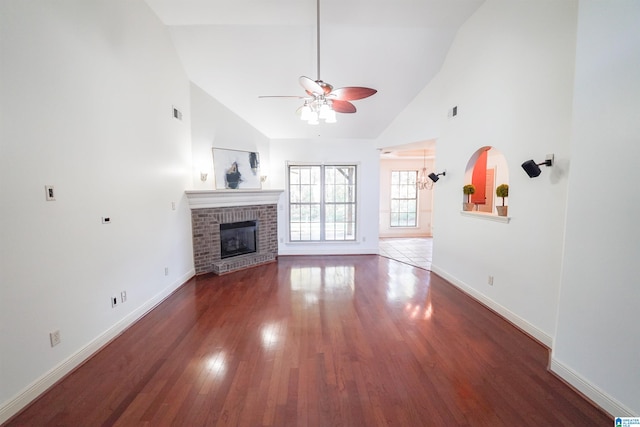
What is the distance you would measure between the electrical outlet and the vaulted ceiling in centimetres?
342

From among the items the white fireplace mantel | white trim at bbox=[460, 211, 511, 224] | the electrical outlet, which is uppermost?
the white fireplace mantel

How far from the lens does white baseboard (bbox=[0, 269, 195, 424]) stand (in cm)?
160

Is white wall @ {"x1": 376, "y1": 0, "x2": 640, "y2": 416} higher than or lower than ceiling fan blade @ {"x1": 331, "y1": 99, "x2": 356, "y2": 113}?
lower

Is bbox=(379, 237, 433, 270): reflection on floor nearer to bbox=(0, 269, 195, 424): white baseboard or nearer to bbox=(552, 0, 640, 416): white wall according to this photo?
bbox=(552, 0, 640, 416): white wall

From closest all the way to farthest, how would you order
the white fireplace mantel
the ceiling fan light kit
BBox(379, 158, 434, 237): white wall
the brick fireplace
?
the ceiling fan light kit → the white fireplace mantel → the brick fireplace → BBox(379, 158, 434, 237): white wall

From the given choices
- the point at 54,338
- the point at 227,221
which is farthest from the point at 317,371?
the point at 227,221

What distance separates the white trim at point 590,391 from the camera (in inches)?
61.2

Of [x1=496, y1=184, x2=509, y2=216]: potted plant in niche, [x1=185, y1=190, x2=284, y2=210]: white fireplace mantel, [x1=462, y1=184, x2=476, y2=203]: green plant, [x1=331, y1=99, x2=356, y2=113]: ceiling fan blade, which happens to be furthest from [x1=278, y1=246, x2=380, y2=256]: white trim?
[x1=331, y1=99, x2=356, y2=113]: ceiling fan blade

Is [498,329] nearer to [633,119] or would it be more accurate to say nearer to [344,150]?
[633,119]

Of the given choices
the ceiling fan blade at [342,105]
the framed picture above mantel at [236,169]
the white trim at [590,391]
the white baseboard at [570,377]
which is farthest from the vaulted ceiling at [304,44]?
the white trim at [590,391]

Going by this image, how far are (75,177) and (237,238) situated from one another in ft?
10.4

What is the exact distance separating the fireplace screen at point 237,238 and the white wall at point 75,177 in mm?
1550

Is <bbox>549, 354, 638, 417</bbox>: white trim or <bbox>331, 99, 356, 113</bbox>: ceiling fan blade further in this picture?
<bbox>331, 99, 356, 113</bbox>: ceiling fan blade

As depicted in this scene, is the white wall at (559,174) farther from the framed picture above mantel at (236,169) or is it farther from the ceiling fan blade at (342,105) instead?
the framed picture above mantel at (236,169)
